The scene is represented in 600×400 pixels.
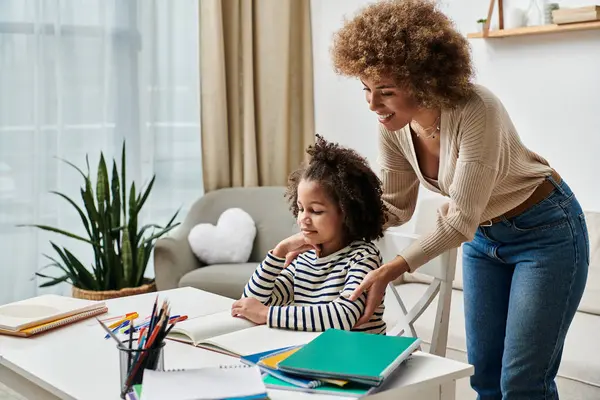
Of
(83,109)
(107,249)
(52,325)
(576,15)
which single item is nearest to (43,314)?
(52,325)

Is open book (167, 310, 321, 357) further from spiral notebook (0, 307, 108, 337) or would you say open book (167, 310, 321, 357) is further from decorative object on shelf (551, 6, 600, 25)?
decorative object on shelf (551, 6, 600, 25)

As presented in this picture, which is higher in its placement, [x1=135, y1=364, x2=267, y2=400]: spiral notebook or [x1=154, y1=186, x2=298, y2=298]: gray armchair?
[x1=135, y1=364, x2=267, y2=400]: spiral notebook

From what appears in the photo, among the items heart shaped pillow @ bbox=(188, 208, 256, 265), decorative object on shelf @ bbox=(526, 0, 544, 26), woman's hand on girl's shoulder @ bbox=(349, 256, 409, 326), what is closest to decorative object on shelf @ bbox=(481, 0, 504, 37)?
decorative object on shelf @ bbox=(526, 0, 544, 26)

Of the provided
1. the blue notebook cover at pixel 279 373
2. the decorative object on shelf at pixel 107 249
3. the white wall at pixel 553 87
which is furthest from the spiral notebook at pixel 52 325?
the white wall at pixel 553 87

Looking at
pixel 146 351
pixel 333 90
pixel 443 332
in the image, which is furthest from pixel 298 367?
pixel 333 90

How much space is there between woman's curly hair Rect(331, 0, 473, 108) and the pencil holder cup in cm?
79

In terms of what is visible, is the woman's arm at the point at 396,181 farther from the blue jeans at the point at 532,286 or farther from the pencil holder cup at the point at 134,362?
the pencil holder cup at the point at 134,362

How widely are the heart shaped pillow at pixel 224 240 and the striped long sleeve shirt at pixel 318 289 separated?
6.05ft

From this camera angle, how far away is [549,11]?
330 cm

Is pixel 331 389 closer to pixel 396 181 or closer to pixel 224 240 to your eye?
pixel 396 181

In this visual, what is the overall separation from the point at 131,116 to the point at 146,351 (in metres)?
2.81

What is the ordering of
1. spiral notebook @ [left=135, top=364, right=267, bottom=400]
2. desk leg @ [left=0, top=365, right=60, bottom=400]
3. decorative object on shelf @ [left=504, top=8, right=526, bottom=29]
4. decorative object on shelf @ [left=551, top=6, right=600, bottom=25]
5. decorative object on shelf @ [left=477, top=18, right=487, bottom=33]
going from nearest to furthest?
spiral notebook @ [left=135, top=364, right=267, bottom=400] < desk leg @ [left=0, top=365, right=60, bottom=400] < decorative object on shelf @ [left=551, top=6, right=600, bottom=25] < decorative object on shelf @ [left=504, top=8, right=526, bottom=29] < decorative object on shelf @ [left=477, top=18, right=487, bottom=33]

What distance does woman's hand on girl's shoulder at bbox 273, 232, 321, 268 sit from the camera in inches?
78.3

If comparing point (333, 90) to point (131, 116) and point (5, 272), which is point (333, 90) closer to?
point (131, 116)
